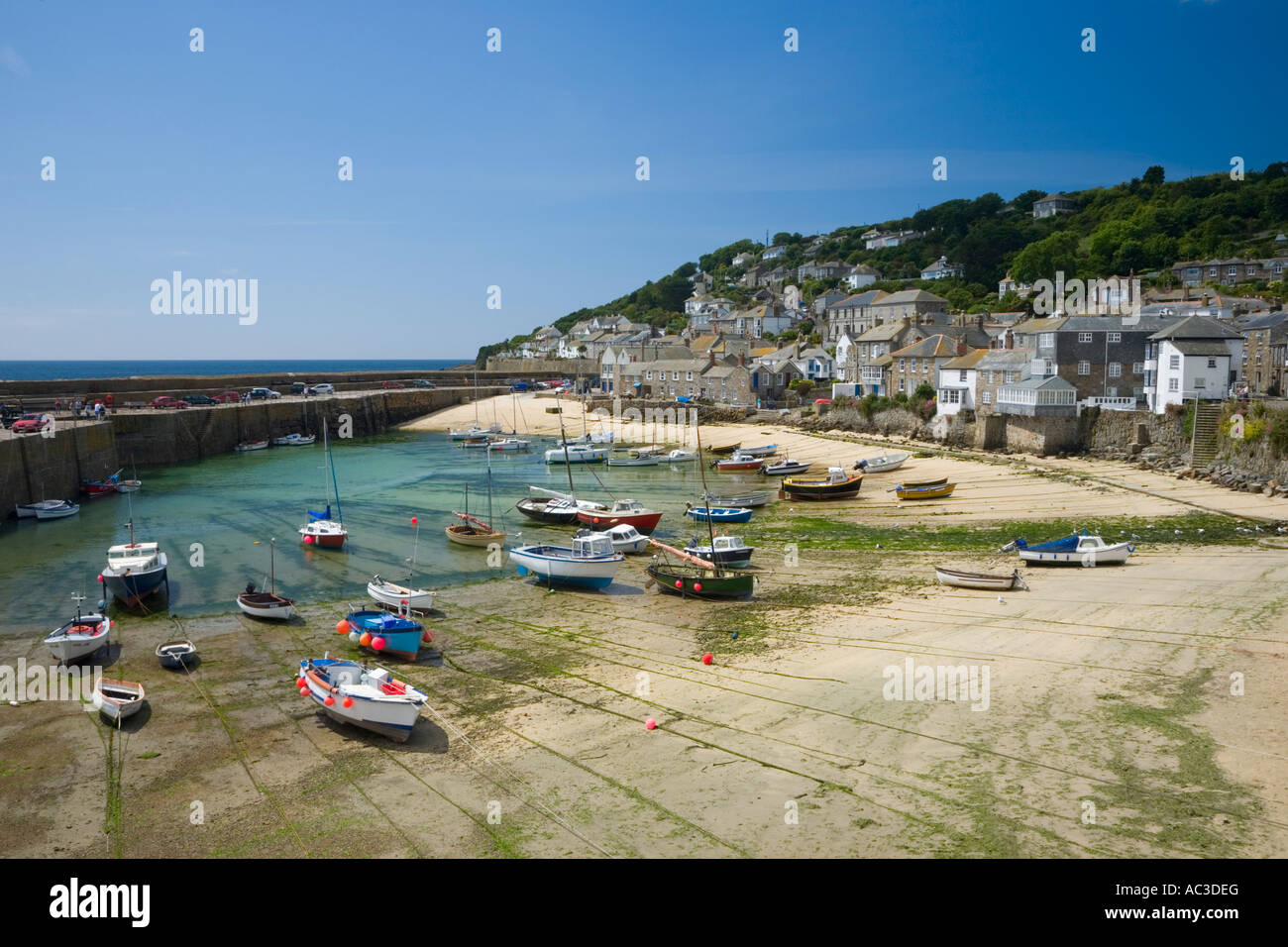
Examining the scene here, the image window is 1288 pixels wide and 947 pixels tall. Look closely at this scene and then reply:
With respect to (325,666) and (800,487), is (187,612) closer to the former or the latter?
(325,666)

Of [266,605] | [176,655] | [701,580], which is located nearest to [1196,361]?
[701,580]

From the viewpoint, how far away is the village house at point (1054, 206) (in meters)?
142

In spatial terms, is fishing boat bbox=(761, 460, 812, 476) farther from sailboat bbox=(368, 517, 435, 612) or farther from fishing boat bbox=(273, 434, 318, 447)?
fishing boat bbox=(273, 434, 318, 447)

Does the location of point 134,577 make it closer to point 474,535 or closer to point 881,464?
point 474,535

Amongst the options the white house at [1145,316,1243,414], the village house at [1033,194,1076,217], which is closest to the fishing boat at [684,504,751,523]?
the white house at [1145,316,1243,414]

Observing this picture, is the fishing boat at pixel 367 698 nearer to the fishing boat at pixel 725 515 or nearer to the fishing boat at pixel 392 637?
the fishing boat at pixel 392 637

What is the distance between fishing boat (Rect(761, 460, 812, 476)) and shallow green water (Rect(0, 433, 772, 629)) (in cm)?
107

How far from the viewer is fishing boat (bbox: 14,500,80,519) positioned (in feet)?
124

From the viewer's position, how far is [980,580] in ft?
75.2

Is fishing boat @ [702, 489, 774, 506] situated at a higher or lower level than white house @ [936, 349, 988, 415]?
lower

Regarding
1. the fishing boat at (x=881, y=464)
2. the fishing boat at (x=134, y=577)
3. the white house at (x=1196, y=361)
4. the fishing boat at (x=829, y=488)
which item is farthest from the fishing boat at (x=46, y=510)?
the white house at (x=1196, y=361)
